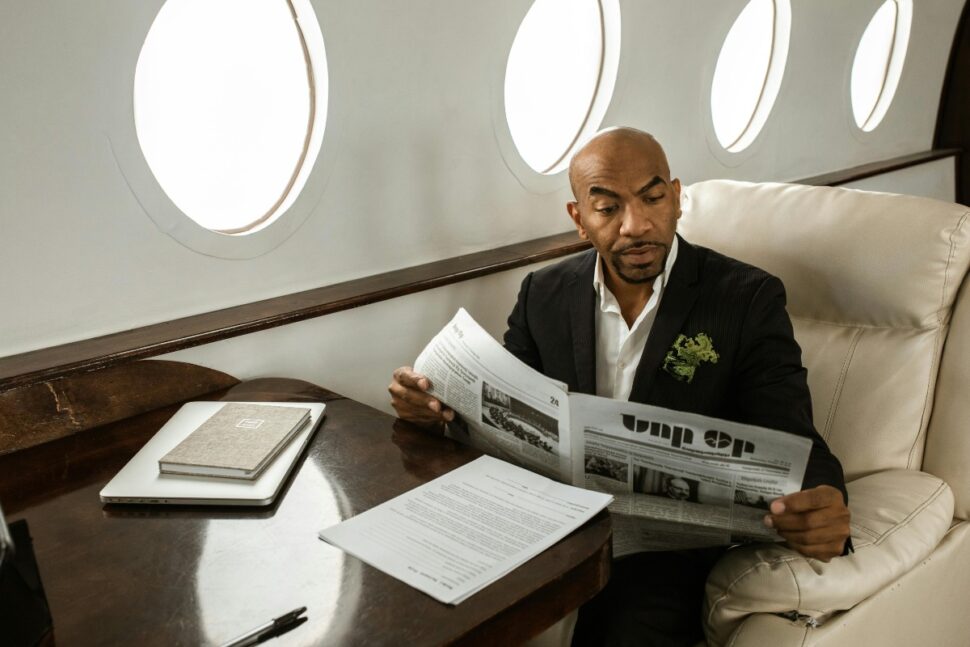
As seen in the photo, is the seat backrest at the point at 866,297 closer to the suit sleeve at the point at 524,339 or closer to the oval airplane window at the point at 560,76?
the suit sleeve at the point at 524,339

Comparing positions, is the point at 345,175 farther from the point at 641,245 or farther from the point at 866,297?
the point at 866,297

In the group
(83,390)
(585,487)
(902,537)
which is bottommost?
(902,537)

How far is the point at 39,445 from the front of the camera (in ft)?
5.15

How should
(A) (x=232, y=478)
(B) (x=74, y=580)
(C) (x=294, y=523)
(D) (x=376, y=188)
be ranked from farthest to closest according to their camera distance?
(D) (x=376, y=188)
(A) (x=232, y=478)
(C) (x=294, y=523)
(B) (x=74, y=580)

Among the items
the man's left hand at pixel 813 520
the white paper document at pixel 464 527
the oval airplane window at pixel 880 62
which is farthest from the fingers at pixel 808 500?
the oval airplane window at pixel 880 62

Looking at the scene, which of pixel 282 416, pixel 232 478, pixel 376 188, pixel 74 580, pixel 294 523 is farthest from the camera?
pixel 376 188

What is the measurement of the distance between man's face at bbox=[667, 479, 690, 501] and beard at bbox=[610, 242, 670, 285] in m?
0.56

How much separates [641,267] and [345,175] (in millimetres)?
780

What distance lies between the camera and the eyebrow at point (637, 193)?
1746 mm

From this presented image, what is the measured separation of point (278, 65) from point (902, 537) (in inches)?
68.5

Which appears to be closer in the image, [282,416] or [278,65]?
[282,416]

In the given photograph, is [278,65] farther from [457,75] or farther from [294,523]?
[294,523]

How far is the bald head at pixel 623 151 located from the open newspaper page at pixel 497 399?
1.54ft

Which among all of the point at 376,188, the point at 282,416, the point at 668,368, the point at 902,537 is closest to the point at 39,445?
the point at 282,416
